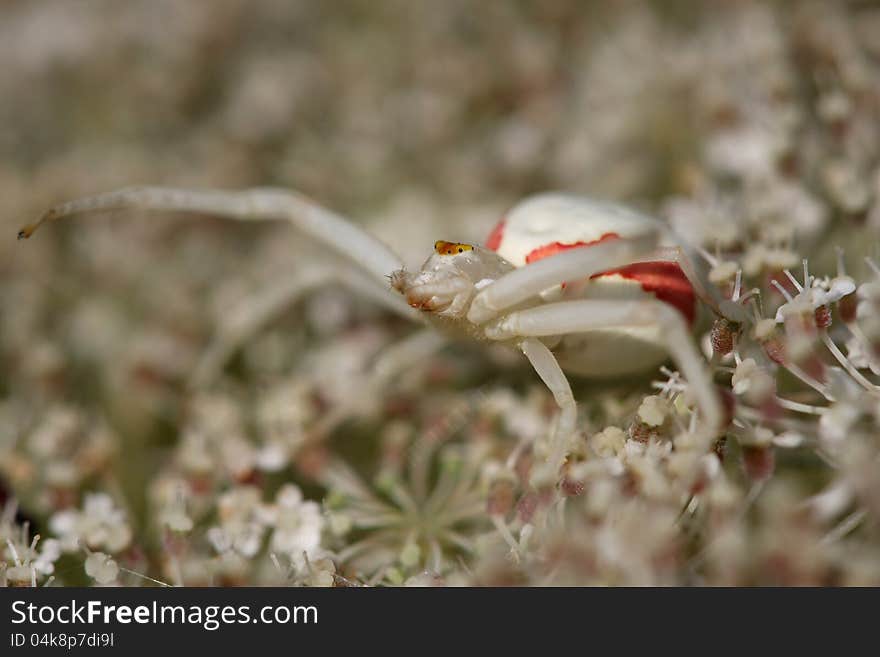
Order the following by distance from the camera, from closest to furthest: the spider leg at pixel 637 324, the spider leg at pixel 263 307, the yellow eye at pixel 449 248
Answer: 1. the spider leg at pixel 637 324
2. the yellow eye at pixel 449 248
3. the spider leg at pixel 263 307

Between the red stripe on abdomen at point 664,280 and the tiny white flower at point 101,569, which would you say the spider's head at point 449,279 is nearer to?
the red stripe on abdomen at point 664,280

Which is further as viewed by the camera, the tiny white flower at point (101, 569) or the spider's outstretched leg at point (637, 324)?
the tiny white flower at point (101, 569)

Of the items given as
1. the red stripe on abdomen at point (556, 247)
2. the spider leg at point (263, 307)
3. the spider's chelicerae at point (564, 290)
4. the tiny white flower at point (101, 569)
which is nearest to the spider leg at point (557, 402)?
the spider's chelicerae at point (564, 290)

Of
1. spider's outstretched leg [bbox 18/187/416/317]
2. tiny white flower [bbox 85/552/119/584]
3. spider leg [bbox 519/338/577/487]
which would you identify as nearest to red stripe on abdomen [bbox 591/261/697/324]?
spider leg [bbox 519/338/577/487]

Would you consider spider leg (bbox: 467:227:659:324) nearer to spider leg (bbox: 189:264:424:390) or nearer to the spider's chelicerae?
the spider's chelicerae

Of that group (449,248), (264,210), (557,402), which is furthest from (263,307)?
(557,402)

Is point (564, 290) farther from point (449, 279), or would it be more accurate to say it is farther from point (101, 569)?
point (101, 569)

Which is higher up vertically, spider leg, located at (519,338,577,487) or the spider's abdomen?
the spider's abdomen
